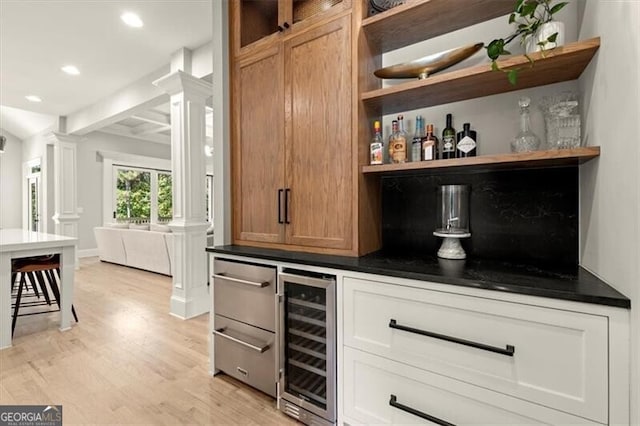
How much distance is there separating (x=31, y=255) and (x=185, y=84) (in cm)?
216

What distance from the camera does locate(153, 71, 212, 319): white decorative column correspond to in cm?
317

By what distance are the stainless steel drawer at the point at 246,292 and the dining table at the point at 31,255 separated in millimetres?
2000

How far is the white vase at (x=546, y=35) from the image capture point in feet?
3.82

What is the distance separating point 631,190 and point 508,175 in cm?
68

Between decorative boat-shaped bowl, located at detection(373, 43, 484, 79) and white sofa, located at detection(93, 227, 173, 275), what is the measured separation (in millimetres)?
4173

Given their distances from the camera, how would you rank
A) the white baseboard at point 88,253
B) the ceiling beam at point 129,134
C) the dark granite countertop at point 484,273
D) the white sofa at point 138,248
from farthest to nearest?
the ceiling beam at point 129,134 → the white baseboard at point 88,253 → the white sofa at point 138,248 → the dark granite countertop at point 484,273

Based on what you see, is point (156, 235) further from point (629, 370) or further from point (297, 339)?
point (629, 370)

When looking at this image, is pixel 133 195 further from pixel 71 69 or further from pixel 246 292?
pixel 246 292

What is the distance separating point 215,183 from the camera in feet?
6.79

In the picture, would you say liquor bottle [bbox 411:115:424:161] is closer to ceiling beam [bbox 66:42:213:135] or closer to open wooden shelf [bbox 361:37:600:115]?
open wooden shelf [bbox 361:37:600:115]

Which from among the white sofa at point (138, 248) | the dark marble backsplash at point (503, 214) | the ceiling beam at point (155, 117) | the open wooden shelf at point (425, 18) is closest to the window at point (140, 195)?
the white sofa at point (138, 248)

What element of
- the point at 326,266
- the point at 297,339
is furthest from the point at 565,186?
the point at 297,339

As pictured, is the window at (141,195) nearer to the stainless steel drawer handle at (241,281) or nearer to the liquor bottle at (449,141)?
the stainless steel drawer handle at (241,281)

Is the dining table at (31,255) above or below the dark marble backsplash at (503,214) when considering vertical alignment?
below
